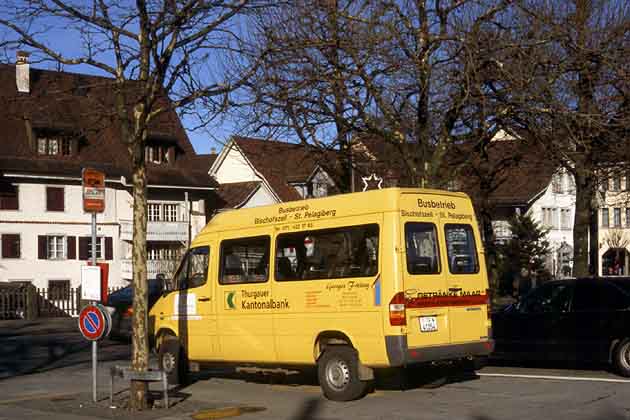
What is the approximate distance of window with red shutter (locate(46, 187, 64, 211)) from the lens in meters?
52.8

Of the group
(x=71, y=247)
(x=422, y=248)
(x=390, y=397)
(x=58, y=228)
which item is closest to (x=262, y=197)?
(x=71, y=247)

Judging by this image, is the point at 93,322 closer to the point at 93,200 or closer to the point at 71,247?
the point at 93,200

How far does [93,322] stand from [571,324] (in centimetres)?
743

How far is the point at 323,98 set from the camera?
20375 mm

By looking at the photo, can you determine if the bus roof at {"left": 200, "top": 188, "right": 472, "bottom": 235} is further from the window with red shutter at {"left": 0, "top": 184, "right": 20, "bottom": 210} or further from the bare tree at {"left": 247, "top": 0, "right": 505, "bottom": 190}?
the window with red shutter at {"left": 0, "top": 184, "right": 20, "bottom": 210}

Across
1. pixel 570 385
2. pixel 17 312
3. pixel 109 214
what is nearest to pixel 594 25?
pixel 570 385

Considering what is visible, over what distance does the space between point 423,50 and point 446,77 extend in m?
0.68

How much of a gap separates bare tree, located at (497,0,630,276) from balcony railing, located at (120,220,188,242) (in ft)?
120

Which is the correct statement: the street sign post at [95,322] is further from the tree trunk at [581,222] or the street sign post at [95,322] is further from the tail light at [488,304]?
the tree trunk at [581,222]

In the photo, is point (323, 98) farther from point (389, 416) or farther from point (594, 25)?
point (389, 416)

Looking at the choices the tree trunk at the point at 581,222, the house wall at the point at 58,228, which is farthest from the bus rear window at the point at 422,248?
the house wall at the point at 58,228

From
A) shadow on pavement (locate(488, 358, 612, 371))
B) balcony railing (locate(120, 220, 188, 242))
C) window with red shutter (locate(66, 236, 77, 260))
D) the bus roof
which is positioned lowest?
shadow on pavement (locate(488, 358, 612, 371))

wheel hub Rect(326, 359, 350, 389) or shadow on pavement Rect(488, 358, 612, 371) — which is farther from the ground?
wheel hub Rect(326, 359, 350, 389)

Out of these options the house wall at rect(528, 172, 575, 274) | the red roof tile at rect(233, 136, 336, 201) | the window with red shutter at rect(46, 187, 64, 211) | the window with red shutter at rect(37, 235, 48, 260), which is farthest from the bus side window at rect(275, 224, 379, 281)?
the house wall at rect(528, 172, 575, 274)
